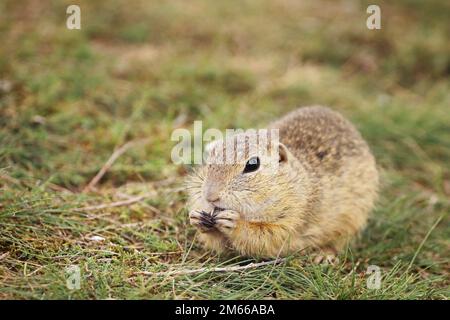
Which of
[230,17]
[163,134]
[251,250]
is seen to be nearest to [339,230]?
[251,250]

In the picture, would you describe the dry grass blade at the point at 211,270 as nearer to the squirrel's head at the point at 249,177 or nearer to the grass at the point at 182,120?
the grass at the point at 182,120

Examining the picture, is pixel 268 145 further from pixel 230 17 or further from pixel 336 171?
pixel 230 17

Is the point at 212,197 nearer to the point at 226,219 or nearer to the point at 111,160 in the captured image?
the point at 226,219

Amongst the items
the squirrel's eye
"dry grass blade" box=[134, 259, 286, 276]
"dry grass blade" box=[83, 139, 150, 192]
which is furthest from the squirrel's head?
"dry grass blade" box=[83, 139, 150, 192]

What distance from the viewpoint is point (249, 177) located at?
152 inches

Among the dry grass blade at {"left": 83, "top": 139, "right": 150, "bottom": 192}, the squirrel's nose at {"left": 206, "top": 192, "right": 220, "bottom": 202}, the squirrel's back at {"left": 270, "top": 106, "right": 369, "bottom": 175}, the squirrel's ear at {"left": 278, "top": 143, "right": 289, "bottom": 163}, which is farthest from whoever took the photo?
the dry grass blade at {"left": 83, "top": 139, "right": 150, "bottom": 192}

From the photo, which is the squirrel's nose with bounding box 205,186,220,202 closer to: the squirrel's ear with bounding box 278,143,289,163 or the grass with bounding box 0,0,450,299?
the grass with bounding box 0,0,450,299

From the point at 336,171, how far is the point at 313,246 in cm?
74

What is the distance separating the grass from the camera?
383 cm

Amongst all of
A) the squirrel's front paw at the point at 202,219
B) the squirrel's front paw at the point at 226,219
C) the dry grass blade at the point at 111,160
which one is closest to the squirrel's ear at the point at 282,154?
the squirrel's front paw at the point at 226,219

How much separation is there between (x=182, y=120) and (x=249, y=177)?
2600mm

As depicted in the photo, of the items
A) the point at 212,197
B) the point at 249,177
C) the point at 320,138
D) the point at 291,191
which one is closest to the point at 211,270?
the point at 212,197

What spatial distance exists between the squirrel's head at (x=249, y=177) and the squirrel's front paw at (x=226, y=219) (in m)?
0.04

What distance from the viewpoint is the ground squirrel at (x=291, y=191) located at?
→ 12.7 feet
